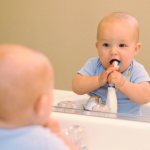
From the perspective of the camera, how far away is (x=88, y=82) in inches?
30.5

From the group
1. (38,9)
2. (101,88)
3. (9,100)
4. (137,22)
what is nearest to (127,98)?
(101,88)

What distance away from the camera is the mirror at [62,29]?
2.52 feet

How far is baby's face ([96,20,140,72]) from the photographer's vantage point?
0.72 m

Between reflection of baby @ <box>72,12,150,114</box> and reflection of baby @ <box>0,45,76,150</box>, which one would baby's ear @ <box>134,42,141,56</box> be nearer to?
reflection of baby @ <box>72,12,150,114</box>

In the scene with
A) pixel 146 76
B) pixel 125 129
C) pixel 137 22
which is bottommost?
pixel 125 129

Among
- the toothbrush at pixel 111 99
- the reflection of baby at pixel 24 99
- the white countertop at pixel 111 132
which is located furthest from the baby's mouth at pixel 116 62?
the reflection of baby at pixel 24 99

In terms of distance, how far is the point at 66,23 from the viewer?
780 millimetres

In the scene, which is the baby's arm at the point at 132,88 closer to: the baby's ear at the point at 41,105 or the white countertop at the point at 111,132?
the white countertop at the point at 111,132

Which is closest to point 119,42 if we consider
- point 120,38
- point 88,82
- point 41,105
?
point 120,38

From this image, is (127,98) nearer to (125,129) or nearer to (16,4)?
(125,129)

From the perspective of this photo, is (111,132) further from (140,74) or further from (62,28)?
(62,28)

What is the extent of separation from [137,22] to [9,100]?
1.39 feet

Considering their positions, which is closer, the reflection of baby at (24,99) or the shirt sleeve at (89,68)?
the reflection of baby at (24,99)

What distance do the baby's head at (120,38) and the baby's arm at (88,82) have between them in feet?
0.08
